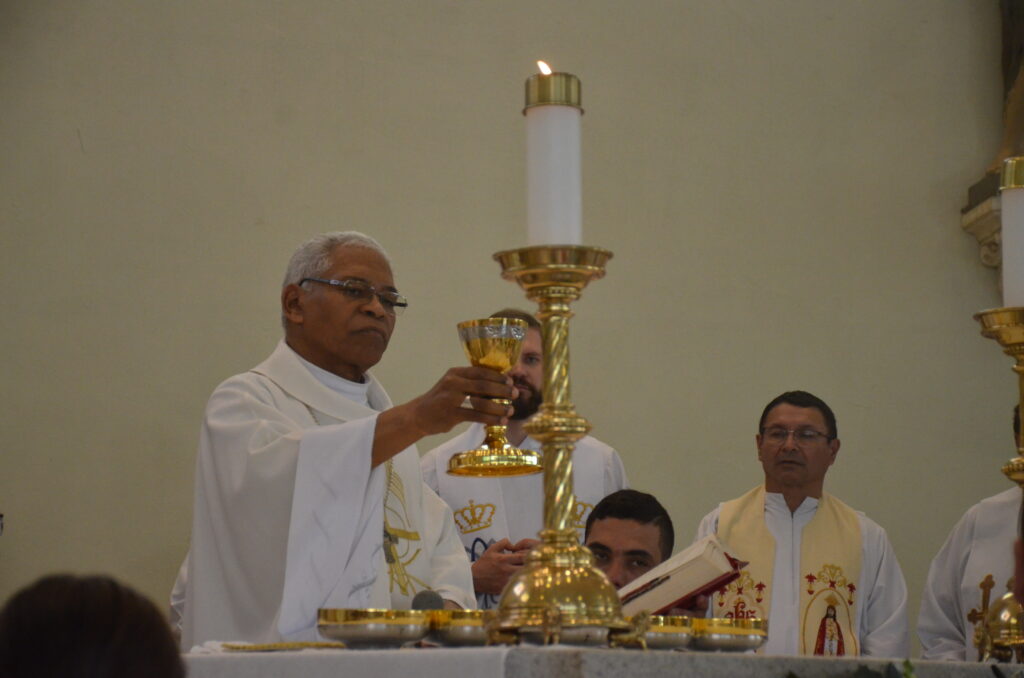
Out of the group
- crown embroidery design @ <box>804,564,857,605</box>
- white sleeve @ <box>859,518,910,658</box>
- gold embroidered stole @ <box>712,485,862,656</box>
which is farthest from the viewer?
crown embroidery design @ <box>804,564,857,605</box>

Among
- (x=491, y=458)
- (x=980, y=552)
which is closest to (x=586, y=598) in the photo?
(x=491, y=458)

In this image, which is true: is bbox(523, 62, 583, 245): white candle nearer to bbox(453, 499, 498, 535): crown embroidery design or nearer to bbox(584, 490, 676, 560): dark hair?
bbox(584, 490, 676, 560): dark hair

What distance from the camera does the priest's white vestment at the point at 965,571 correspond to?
5430mm

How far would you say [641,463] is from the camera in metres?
7.29

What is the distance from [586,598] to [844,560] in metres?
4.11

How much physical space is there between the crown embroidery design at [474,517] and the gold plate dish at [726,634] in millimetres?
→ 3340

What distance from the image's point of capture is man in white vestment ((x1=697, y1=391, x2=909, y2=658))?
594cm

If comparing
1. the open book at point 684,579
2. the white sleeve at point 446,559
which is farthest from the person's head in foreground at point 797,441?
the open book at point 684,579

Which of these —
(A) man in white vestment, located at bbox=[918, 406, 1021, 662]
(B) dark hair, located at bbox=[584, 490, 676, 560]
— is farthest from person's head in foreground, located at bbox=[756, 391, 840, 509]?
(B) dark hair, located at bbox=[584, 490, 676, 560]

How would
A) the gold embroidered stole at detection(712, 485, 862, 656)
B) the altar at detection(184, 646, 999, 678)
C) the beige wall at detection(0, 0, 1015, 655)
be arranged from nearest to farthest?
the altar at detection(184, 646, 999, 678) → the gold embroidered stole at detection(712, 485, 862, 656) → the beige wall at detection(0, 0, 1015, 655)

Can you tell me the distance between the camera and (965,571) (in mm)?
5555

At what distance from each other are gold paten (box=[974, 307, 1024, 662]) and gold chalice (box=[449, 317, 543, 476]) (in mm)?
854

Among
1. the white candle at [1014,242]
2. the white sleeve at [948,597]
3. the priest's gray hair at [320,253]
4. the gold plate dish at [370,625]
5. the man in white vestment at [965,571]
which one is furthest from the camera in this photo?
the white sleeve at [948,597]

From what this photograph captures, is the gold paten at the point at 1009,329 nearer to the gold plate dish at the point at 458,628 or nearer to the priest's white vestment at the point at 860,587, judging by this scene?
the gold plate dish at the point at 458,628
